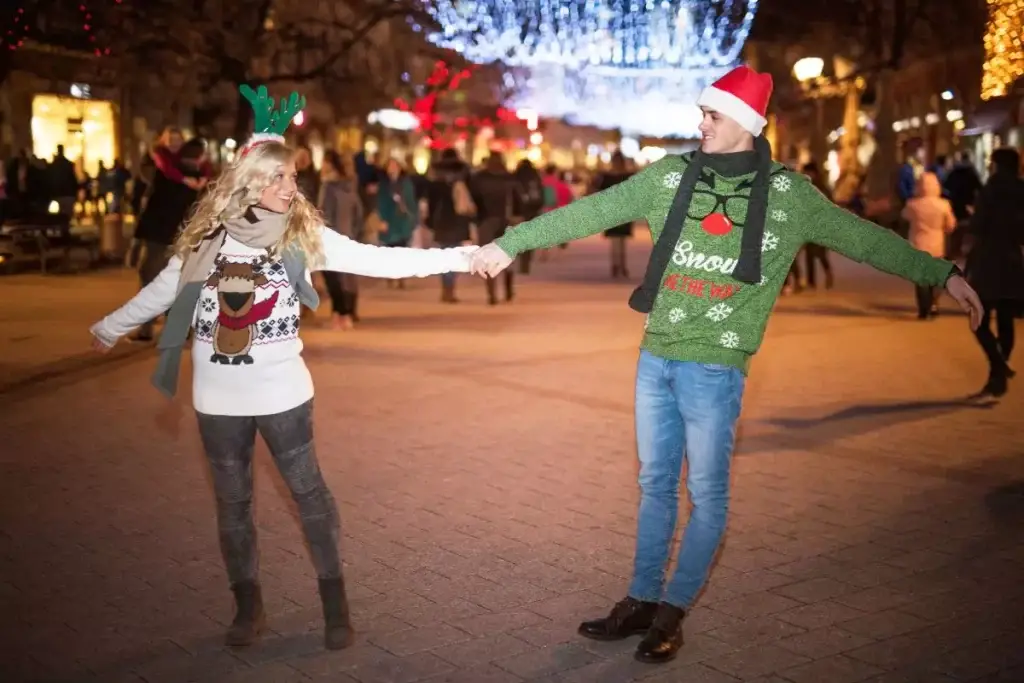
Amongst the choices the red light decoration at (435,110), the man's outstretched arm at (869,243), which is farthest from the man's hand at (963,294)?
the red light decoration at (435,110)

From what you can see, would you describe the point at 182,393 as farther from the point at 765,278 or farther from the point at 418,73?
the point at 418,73

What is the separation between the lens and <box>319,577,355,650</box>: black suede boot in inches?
210

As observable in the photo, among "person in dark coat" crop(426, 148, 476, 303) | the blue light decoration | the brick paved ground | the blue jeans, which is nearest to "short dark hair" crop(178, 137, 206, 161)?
the brick paved ground

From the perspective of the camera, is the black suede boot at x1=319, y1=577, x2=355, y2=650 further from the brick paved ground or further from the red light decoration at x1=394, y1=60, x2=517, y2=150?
the red light decoration at x1=394, y1=60, x2=517, y2=150

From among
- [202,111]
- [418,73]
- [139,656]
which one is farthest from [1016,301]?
[418,73]

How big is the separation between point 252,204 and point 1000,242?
799 cm

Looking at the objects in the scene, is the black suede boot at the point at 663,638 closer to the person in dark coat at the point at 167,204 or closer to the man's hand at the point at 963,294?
the man's hand at the point at 963,294

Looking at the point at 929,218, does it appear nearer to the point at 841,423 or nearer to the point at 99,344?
the point at 841,423

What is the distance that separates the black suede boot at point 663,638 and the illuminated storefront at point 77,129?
32.7 metres

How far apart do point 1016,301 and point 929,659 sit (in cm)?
689

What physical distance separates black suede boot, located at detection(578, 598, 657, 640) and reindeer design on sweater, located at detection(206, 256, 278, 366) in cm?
170

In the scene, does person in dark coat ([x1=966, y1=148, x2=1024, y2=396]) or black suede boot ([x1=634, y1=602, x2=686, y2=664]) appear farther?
A: person in dark coat ([x1=966, y1=148, x2=1024, y2=396])

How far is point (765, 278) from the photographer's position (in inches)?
203

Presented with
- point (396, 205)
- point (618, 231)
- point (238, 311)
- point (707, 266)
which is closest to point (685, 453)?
point (707, 266)
